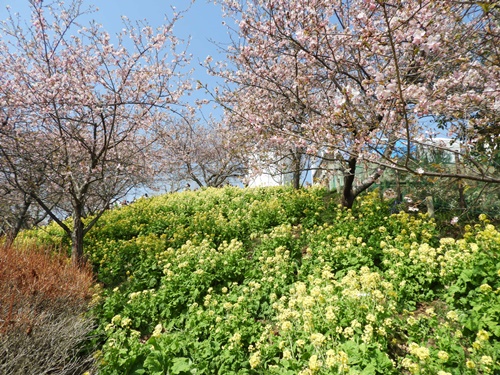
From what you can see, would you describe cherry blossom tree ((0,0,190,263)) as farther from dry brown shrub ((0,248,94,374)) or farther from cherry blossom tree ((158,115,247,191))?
cherry blossom tree ((158,115,247,191))

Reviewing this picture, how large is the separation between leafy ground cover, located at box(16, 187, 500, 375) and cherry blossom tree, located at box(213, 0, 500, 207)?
1.38 meters

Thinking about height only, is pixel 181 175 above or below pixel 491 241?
above

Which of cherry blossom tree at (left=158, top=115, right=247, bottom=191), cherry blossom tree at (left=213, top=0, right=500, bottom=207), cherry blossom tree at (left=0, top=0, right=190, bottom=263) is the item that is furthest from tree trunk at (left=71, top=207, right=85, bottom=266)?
cherry blossom tree at (left=158, top=115, right=247, bottom=191)

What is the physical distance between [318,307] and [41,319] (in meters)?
3.58

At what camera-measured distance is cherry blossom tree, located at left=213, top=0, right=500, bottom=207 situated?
3.44 meters

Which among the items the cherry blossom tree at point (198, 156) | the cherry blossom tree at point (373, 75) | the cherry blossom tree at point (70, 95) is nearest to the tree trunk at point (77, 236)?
the cherry blossom tree at point (70, 95)

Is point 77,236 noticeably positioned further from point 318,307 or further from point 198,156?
point 198,156

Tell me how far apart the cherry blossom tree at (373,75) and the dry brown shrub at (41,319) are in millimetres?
3816

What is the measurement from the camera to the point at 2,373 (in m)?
3.05

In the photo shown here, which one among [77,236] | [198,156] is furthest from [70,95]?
[198,156]

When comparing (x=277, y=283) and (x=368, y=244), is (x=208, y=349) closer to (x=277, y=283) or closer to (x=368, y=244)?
(x=277, y=283)

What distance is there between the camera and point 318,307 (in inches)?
144

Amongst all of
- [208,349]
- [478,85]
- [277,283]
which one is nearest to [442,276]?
[277,283]

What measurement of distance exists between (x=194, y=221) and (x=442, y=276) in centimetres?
686
